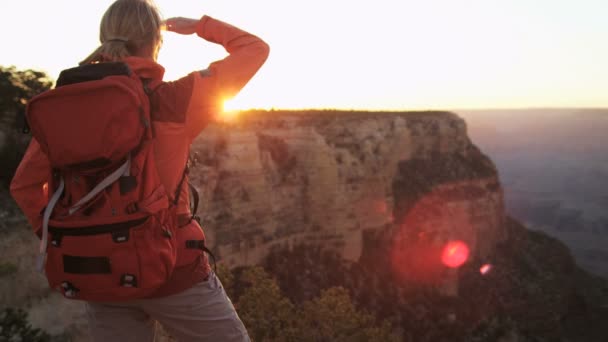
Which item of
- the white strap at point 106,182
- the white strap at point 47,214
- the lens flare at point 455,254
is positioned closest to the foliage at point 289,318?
the white strap at point 47,214

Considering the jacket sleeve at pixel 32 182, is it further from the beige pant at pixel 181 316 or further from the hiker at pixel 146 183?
the beige pant at pixel 181 316

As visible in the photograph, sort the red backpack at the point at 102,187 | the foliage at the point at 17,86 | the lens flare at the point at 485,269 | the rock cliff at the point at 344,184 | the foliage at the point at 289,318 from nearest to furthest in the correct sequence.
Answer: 1. the red backpack at the point at 102,187
2. the foliage at the point at 289,318
3. the foliage at the point at 17,86
4. the rock cliff at the point at 344,184
5. the lens flare at the point at 485,269

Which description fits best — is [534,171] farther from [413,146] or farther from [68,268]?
[68,268]

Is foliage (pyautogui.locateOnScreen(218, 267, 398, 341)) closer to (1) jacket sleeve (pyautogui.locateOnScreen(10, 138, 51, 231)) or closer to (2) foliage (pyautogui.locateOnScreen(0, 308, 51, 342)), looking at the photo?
(2) foliage (pyautogui.locateOnScreen(0, 308, 51, 342))

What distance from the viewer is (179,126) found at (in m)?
2.43

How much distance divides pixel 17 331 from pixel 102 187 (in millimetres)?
7425

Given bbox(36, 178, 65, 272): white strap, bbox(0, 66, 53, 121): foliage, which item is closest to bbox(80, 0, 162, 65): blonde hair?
bbox(36, 178, 65, 272): white strap

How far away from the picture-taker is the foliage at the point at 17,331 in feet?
26.1

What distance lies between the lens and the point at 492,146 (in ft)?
652

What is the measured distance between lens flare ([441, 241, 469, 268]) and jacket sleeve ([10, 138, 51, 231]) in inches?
1206

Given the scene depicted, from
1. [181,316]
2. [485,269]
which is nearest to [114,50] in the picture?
[181,316]

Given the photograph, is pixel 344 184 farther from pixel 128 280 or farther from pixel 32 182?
pixel 128 280

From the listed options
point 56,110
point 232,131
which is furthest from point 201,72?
point 232,131

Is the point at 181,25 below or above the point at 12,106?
above
